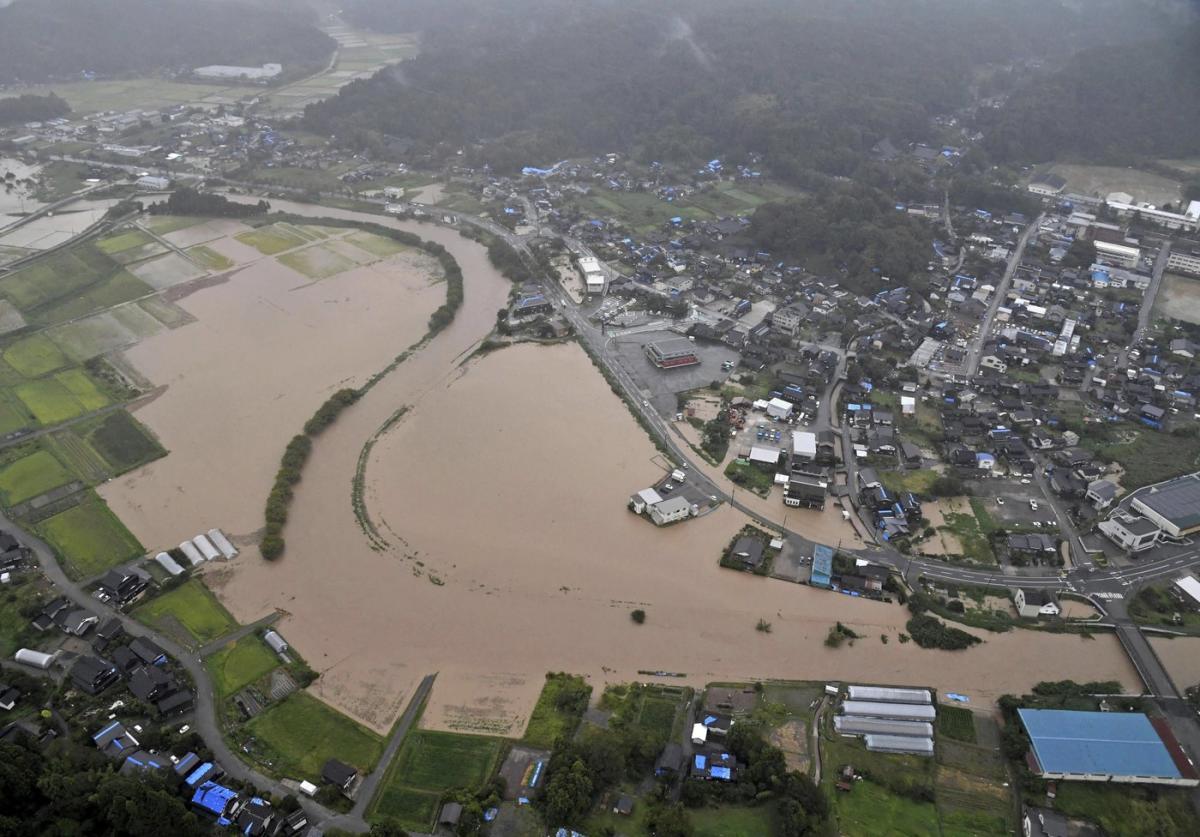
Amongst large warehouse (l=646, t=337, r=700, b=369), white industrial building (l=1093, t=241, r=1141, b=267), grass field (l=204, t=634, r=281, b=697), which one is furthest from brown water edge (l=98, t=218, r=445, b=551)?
white industrial building (l=1093, t=241, r=1141, b=267)

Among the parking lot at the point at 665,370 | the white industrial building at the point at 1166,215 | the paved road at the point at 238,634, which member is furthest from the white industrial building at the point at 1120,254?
the paved road at the point at 238,634

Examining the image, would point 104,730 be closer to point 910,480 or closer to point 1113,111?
point 910,480

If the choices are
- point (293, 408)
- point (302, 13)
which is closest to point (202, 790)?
point (293, 408)

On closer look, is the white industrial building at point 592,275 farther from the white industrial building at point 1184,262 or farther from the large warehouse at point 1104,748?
the white industrial building at point 1184,262

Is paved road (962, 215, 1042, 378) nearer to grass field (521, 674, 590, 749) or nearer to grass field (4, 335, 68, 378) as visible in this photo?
grass field (521, 674, 590, 749)

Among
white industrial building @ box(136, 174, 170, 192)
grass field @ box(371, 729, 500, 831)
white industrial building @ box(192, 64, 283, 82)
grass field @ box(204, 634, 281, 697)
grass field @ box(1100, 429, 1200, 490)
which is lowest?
grass field @ box(1100, 429, 1200, 490)
